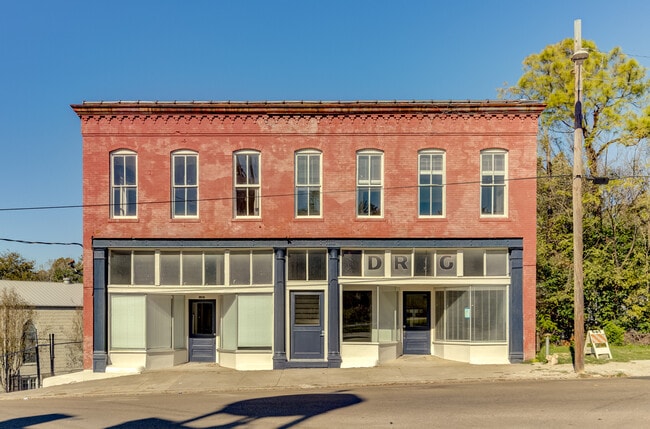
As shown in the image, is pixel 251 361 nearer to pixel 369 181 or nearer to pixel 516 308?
pixel 369 181

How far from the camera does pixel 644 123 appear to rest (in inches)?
902

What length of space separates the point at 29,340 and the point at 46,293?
168 inches

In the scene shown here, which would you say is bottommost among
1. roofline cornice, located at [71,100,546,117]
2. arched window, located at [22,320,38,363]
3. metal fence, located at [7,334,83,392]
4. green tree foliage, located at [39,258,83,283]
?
metal fence, located at [7,334,83,392]

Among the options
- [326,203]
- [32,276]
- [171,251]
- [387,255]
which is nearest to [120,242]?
[171,251]

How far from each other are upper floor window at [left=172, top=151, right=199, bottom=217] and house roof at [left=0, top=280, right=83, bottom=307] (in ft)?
64.4

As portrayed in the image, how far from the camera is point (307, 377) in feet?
55.0

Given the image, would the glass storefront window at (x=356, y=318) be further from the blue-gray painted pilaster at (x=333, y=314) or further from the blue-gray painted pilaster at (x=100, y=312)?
the blue-gray painted pilaster at (x=100, y=312)

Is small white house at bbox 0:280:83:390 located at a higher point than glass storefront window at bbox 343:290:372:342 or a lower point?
lower

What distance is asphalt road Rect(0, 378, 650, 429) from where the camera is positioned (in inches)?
418

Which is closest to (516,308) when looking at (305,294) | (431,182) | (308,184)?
(431,182)

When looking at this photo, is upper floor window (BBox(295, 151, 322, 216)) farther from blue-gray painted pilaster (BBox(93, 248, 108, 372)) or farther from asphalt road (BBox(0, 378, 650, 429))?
blue-gray painted pilaster (BBox(93, 248, 108, 372))

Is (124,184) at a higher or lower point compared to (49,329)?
higher

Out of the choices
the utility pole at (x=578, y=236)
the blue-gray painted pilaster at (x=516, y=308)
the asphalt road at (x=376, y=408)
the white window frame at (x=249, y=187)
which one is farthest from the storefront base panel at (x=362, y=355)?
the utility pole at (x=578, y=236)

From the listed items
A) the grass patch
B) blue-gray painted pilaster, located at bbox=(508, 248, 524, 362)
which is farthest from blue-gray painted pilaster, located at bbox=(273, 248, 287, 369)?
the grass patch
